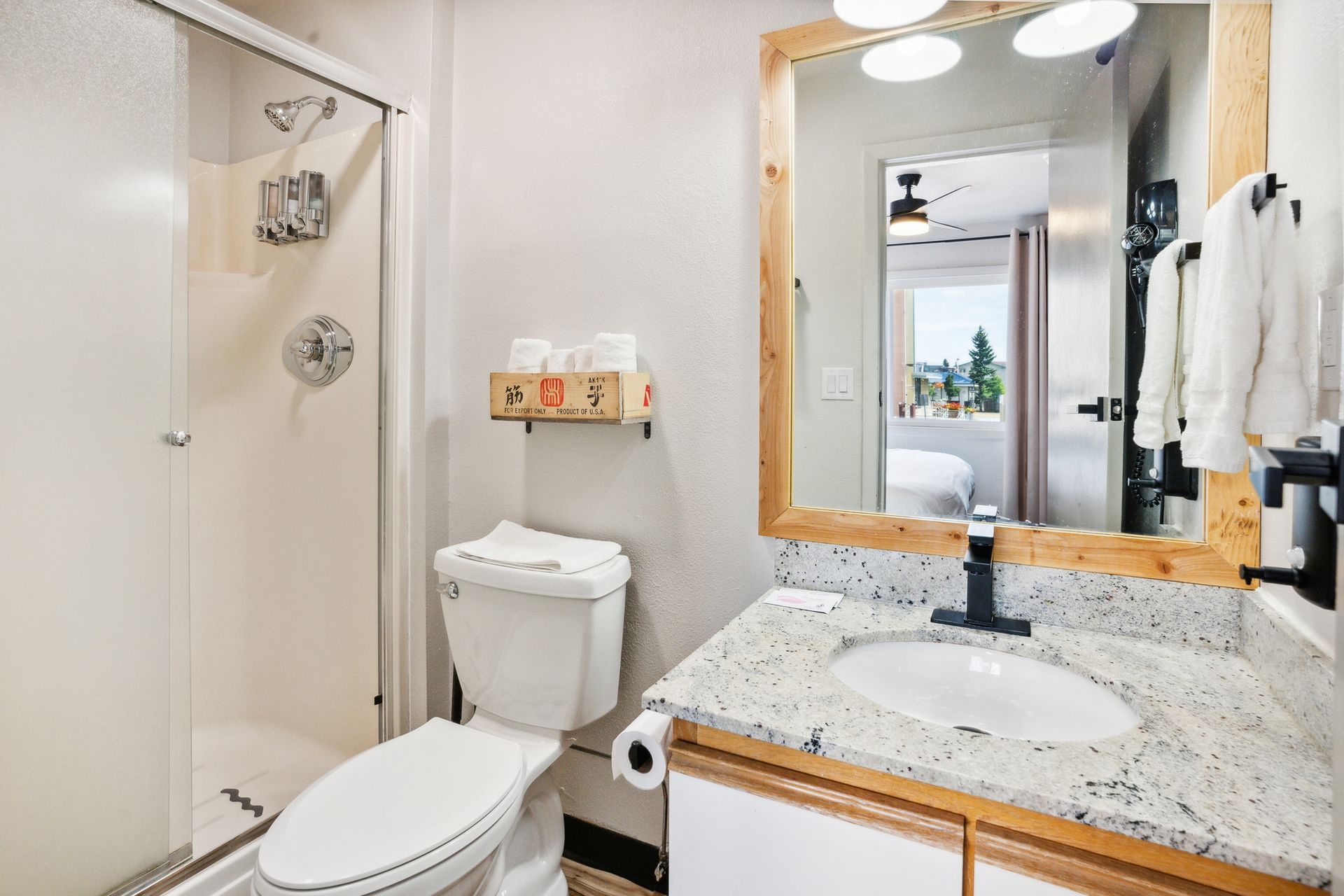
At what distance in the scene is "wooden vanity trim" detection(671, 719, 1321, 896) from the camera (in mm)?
619

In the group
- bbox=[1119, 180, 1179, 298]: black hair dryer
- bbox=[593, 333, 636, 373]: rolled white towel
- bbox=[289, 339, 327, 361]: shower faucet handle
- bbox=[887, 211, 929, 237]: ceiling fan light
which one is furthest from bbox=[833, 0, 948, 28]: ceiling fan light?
bbox=[289, 339, 327, 361]: shower faucet handle

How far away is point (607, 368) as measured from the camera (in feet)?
4.63

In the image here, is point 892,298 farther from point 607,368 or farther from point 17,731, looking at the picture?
point 17,731

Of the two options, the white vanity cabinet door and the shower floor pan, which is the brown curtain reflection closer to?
the white vanity cabinet door

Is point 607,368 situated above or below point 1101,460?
above

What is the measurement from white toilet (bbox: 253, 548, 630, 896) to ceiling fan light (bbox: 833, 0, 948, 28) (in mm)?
1189

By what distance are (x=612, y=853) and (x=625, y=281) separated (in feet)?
4.56

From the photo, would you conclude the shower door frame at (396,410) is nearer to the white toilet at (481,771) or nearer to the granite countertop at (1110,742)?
the white toilet at (481,771)

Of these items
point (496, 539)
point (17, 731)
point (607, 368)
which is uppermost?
point (607, 368)

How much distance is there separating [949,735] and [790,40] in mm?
1284

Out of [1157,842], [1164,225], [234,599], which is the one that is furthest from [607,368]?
[234,599]

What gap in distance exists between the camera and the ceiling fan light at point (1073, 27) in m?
1.09

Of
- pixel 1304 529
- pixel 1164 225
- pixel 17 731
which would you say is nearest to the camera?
pixel 1304 529

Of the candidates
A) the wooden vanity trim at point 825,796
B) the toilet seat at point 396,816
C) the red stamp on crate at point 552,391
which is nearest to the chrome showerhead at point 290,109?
the red stamp on crate at point 552,391
